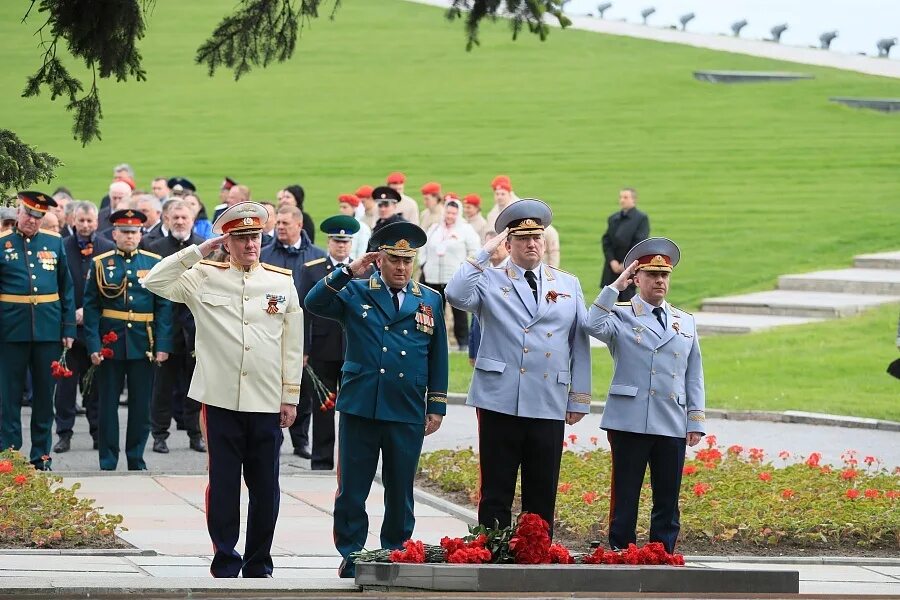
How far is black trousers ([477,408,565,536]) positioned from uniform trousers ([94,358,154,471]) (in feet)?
15.7

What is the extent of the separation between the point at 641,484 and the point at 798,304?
16.6 metres

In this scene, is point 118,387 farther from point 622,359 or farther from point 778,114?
point 778,114

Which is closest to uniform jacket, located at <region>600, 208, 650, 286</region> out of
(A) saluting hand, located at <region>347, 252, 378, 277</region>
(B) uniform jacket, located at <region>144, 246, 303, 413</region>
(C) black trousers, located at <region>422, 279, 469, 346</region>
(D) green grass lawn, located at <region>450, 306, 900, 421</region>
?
(D) green grass lawn, located at <region>450, 306, 900, 421</region>

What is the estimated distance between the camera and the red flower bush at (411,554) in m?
7.37

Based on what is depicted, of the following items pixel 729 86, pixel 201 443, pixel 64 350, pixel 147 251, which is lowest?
pixel 201 443

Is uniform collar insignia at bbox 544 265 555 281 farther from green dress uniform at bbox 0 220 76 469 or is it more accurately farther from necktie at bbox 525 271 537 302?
green dress uniform at bbox 0 220 76 469

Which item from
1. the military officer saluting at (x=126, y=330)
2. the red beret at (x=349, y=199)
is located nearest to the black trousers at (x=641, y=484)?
the military officer saluting at (x=126, y=330)

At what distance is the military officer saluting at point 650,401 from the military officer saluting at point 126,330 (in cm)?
500

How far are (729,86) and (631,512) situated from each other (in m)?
51.8

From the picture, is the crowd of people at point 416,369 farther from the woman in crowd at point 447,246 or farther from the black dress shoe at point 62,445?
the woman in crowd at point 447,246

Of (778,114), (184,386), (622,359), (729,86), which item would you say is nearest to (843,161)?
(778,114)

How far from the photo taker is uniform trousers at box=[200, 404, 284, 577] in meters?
8.38

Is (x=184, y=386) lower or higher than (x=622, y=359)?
lower

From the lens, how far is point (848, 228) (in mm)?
34344
